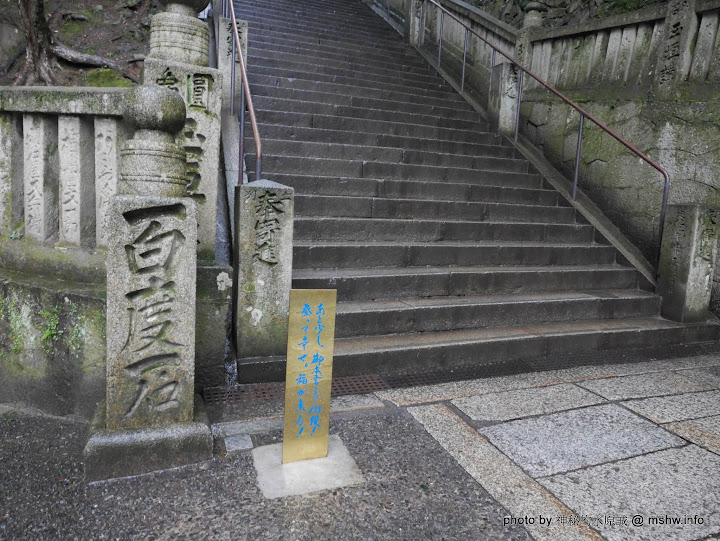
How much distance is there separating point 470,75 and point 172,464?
28.5 feet

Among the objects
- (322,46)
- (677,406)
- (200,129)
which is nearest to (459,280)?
(677,406)

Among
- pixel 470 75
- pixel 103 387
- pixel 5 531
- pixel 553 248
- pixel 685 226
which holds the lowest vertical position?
pixel 5 531

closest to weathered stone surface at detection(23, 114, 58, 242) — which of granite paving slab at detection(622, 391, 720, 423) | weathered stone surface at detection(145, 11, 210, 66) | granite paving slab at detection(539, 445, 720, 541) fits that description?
weathered stone surface at detection(145, 11, 210, 66)

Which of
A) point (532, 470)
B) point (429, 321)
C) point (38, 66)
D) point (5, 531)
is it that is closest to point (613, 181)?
point (429, 321)

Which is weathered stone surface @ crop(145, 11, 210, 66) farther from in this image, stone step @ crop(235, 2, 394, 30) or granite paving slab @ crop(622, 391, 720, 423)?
stone step @ crop(235, 2, 394, 30)

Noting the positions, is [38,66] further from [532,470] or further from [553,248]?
[532,470]

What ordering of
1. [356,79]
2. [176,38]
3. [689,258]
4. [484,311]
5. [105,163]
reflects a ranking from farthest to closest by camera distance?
[356,79] → [689,258] → [484,311] → [176,38] → [105,163]

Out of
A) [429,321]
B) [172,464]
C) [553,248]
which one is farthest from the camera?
[553,248]

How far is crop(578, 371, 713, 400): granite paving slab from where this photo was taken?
3773 millimetres

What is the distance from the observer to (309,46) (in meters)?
9.12

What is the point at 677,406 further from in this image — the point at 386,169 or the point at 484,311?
the point at 386,169

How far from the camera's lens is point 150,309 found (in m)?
2.44

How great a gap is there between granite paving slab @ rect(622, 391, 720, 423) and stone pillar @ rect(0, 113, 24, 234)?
4349mm

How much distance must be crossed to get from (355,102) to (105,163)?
5.06 metres
